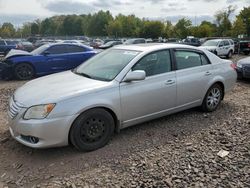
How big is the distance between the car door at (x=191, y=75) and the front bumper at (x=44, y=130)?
219cm

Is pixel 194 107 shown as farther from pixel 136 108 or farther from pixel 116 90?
pixel 116 90

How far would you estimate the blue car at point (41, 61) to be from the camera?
10211mm

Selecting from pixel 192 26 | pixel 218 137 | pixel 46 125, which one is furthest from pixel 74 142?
pixel 192 26

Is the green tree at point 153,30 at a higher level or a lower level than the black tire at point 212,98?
higher

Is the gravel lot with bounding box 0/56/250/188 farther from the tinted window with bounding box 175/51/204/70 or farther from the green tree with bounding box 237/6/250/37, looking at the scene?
the green tree with bounding box 237/6/250/37

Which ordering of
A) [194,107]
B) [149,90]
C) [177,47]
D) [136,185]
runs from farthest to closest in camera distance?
[194,107] < [177,47] < [149,90] < [136,185]

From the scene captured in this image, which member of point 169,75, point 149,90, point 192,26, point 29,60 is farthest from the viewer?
point 192,26

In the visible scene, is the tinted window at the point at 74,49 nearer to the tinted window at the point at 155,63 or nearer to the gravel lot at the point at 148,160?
the gravel lot at the point at 148,160

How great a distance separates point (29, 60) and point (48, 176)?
7.63 m

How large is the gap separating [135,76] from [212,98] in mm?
2300

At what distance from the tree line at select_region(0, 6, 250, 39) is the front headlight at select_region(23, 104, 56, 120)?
54241mm

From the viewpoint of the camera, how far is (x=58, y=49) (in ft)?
35.9

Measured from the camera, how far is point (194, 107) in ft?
18.6

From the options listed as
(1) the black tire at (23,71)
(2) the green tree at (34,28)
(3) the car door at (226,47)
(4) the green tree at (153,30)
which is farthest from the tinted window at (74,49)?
(2) the green tree at (34,28)
